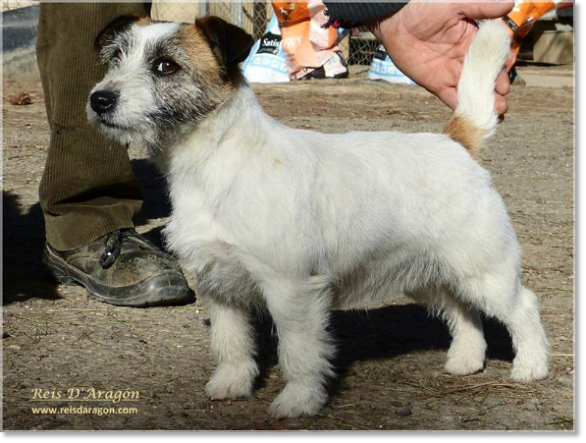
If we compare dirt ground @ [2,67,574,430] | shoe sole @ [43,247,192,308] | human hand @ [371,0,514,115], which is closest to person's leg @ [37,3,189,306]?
shoe sole @ [43,247,192,308]

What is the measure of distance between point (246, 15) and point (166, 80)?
1113 centimetres

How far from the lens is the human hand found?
4117 mm

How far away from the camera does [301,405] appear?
3.31 metres

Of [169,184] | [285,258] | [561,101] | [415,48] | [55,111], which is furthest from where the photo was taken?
[561,101]

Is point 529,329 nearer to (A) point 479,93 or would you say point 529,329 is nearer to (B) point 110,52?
(A) point 479,93

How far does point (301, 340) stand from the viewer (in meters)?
3.28

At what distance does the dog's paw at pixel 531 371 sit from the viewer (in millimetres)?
3721

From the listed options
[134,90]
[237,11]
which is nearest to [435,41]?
[134,90]

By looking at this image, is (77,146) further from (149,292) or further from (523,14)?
(523,14)

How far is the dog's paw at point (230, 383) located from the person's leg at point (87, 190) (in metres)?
1.05

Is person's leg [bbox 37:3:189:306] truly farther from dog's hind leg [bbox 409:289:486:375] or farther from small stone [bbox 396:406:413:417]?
small stone [bbox 396:406:413:417]

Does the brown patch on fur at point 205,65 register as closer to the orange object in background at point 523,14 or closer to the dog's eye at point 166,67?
the dog's eye at point 166,67

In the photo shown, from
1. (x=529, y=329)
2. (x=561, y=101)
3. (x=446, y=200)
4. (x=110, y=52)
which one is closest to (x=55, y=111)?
(x=110, y=52)

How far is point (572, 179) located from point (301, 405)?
4892 mm
